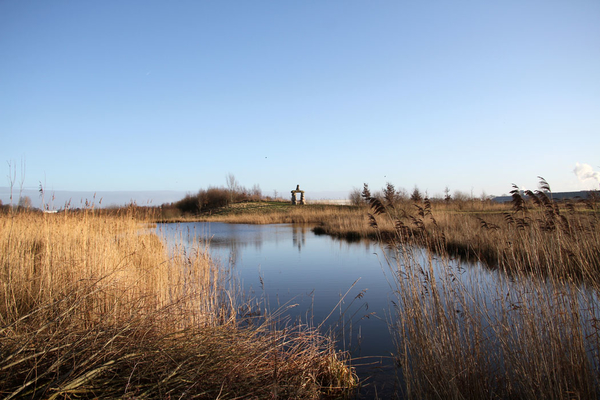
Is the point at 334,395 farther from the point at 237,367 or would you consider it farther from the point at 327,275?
the point at 327,275

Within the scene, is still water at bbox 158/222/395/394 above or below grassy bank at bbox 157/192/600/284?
below

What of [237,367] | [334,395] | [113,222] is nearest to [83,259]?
[113,222]

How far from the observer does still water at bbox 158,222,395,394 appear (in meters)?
3.96

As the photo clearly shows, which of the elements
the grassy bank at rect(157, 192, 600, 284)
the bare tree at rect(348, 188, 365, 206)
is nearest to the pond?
the grassy bank at rect(157, 192, 600, 284)

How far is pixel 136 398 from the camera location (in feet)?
5.48

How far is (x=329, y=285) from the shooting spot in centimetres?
702

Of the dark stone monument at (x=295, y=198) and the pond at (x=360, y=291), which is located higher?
the dark stone monument at (x=295, y=198)

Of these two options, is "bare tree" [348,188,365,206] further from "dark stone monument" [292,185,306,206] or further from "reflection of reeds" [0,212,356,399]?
"reflection of reeds" [0,212,356,399]

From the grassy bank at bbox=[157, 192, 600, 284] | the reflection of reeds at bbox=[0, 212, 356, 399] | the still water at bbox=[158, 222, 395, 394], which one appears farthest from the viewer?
the still water at bbox=[158, 222, 395, 394]

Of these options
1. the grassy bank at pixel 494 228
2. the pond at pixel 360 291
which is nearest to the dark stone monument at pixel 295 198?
the grassy bank at pixel 494 228

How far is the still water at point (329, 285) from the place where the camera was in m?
3.96

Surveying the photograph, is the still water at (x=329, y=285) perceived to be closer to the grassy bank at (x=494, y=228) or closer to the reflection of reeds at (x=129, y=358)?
the reflection of reeds at (x=129, y=358)

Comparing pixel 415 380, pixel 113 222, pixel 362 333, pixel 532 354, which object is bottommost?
pixel 362 333

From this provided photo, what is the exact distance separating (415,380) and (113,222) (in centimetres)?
511
